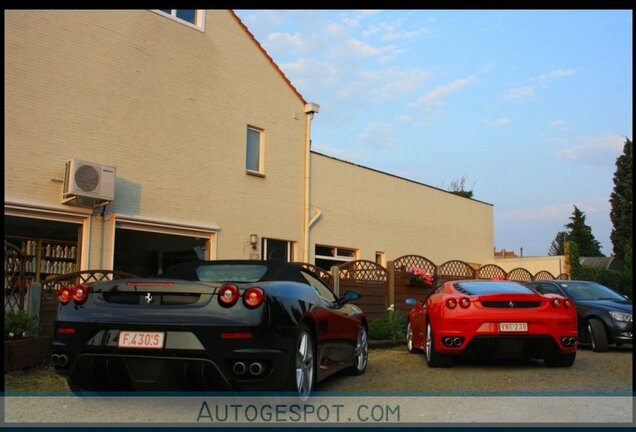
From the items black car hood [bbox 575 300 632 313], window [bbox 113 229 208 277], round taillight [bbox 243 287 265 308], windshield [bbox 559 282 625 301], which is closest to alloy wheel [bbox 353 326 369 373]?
round taillight [bbox 243 287 265 308]

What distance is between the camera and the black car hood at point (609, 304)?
404 inches

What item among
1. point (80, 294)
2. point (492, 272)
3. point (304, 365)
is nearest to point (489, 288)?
point (304, 365)

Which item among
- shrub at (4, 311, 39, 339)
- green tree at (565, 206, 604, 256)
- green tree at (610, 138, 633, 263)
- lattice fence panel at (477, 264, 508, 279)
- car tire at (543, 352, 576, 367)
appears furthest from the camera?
green tree at (565, 206, 604, 256)

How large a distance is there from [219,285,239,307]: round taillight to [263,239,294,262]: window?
8624 mm

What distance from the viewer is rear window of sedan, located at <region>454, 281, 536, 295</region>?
7840 millimetres

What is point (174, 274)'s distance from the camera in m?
6.33

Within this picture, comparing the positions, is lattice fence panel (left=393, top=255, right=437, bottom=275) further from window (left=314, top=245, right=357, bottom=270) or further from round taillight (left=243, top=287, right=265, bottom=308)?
round taillight (left=243, top=287, right=265, bottom=308)

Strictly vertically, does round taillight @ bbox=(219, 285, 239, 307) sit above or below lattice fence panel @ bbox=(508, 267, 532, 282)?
below

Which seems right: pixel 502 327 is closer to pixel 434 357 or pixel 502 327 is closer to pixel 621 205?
pixel 434 357

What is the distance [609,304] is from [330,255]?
265 inches

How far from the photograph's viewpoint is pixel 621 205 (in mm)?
43625
